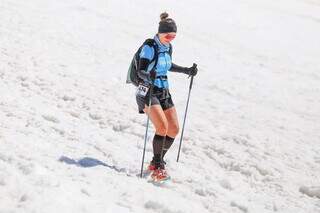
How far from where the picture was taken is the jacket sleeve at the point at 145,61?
6.86 meters

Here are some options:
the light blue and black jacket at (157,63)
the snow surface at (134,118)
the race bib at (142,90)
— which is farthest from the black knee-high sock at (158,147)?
the light blue and black jacket at (157,63)

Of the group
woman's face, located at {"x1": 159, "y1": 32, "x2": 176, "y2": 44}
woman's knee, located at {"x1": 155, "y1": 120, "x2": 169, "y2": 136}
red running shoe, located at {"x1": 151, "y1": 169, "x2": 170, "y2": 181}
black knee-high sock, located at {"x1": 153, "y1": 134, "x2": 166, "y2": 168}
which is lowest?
red running shoe, located at {"x1": 151, "y1": 169, "x2": 170, "y2": 181}

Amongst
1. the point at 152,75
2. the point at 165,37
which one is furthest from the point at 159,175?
the point at 165,37

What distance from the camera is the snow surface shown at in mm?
6355

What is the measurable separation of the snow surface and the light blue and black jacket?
1414 mm

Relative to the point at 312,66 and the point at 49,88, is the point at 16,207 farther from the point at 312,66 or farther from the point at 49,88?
the point at 312,66

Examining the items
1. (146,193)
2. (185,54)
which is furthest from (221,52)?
(146,193)

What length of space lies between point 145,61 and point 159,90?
0.56m

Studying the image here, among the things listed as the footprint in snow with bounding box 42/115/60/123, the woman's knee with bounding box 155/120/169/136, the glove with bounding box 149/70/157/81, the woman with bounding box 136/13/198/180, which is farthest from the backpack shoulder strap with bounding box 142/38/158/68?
the footprint in snow with bounding box 42/115/60/123

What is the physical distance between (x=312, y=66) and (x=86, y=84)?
30.5ft

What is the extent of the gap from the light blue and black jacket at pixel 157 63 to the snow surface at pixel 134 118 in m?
1.41

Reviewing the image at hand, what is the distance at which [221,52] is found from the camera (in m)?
18.5

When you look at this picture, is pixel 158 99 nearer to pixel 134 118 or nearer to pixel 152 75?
pixel 152 75

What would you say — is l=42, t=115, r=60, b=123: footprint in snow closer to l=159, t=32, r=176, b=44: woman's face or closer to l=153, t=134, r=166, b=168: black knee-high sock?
l=153, t=134, r=166, b=168: black knee-high sock
